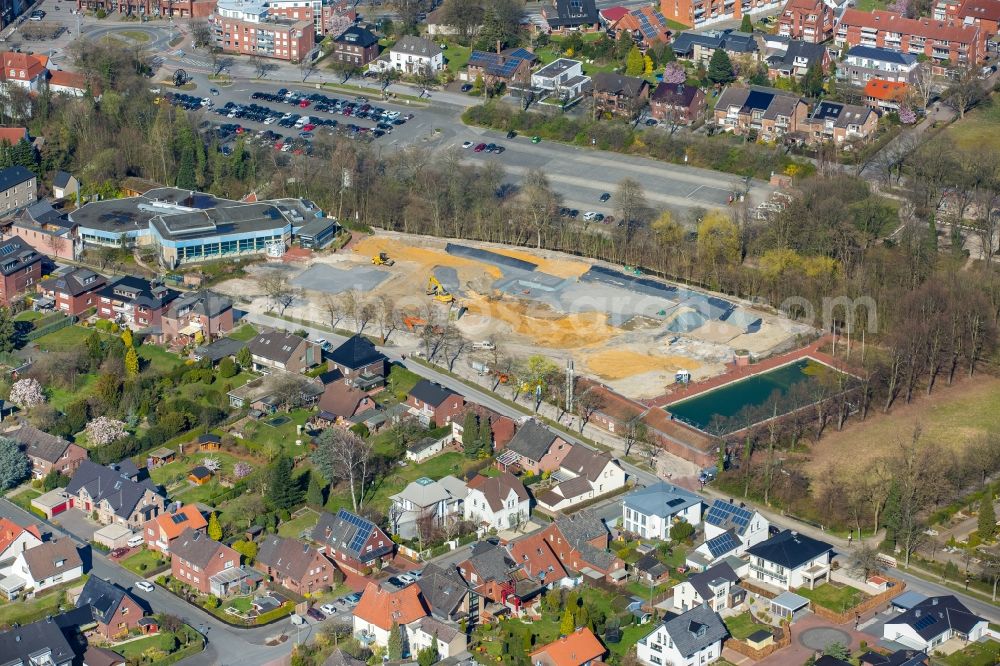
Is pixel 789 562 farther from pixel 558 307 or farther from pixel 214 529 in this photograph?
pixel 558 307

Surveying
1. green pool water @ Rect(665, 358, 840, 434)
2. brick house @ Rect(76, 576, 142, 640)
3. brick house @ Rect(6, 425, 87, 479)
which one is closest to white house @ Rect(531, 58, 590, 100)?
green pool water @ Rect(665, 358, 840, 434)

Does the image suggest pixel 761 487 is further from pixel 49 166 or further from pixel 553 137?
pixel 49 166

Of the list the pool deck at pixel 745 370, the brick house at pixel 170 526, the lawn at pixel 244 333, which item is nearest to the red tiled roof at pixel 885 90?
the pool deck at pixel 745 370

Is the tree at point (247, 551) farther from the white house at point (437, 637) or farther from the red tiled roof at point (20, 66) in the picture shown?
the red tiled roof at point (20, 66)

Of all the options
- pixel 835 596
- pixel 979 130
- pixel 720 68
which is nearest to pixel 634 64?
pixel 720 68

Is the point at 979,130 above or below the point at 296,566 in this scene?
above

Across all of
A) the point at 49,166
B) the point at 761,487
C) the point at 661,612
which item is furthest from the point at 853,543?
the point at 49,166
